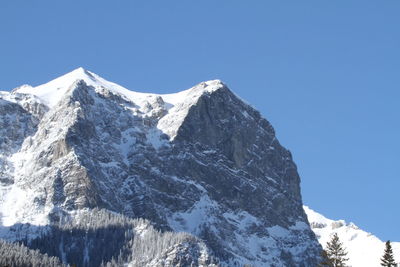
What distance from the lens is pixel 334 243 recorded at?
295ft

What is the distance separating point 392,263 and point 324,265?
6.70 metres

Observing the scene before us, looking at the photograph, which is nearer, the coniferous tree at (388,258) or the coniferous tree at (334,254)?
the coniferous tree at (334,254)

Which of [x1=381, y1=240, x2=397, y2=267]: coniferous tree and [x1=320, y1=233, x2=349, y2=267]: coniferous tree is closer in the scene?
[x1=320, y1=233, x2=349, y2=267]: coniferous tree

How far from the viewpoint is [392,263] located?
91.8 meters

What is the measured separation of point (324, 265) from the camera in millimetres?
91875

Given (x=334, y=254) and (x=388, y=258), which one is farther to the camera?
(x=334, y=254)

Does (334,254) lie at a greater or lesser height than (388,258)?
lesser

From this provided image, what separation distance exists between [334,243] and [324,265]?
312 cm
